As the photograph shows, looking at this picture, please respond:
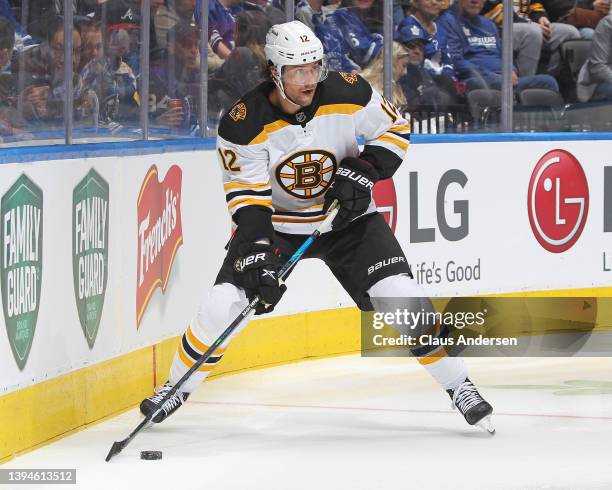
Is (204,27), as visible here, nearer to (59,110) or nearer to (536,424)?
(59,110)

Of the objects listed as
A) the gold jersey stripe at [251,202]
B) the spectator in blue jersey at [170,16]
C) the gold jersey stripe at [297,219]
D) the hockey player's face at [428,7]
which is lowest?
the gold jersey stripe at [297,219]

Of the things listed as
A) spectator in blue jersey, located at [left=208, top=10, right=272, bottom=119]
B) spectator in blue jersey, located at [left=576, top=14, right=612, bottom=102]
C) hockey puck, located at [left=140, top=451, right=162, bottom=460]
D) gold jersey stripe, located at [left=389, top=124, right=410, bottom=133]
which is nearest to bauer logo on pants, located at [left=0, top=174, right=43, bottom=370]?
hockey puck, located at [left=140, top=451, right=162, bottom=460]

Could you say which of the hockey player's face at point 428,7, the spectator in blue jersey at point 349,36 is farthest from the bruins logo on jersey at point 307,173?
the hockey player's face at point 428,7

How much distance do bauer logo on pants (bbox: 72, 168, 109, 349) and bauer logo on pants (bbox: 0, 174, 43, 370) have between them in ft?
1.08

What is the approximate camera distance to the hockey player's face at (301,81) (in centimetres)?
493

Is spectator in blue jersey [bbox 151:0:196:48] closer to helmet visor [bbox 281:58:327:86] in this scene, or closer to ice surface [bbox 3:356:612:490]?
ice surface [bbox 3:356:612:490]

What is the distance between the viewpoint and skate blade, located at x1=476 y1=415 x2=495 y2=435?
16.7ft

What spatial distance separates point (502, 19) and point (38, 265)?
382cm

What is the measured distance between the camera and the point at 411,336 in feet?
16.9

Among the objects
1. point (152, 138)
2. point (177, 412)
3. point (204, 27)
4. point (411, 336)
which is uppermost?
point (204, 27)

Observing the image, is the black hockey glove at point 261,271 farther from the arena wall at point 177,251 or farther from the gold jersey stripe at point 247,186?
the arena wall at point 177,251

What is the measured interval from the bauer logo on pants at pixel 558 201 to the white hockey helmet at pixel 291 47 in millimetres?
2958

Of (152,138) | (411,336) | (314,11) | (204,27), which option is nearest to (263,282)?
(411,336)

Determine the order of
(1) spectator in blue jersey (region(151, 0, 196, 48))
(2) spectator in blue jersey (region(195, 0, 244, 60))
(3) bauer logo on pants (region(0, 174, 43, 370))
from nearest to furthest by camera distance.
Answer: (3) bauer logo on pants (region(0, 174, 43, 370)) → (1) spectator in blue jersey (region(151, 0, 196, 48)) → (2) spectator in blue jersey (region(195, 0, 244, 60))
